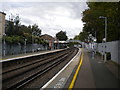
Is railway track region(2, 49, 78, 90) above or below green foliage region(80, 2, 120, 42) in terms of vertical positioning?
below

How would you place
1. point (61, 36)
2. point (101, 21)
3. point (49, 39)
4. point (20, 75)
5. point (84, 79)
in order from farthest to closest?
point (61, 36) < point (49, 39) < point (101, 21) < point (20, 75) < point (84, 79)

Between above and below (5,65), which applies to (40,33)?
above

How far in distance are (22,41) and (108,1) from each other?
39.6 m

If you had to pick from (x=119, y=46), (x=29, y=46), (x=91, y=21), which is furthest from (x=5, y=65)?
(x=29, y=46)

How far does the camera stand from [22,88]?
37.7 feet

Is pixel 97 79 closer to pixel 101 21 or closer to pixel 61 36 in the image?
pixel 101 21

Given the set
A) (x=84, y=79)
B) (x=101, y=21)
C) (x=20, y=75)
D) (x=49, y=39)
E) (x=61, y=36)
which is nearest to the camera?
(x=84, y=79)

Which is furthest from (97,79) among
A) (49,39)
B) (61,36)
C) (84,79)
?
(61,36)

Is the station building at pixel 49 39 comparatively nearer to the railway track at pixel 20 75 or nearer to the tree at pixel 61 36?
the tree at pixel 61 36

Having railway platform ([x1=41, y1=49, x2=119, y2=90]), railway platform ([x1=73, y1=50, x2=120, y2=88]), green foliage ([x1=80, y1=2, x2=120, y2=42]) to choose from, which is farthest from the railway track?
green foliage ([x1=80, y1=2, x2=120, y2=42])

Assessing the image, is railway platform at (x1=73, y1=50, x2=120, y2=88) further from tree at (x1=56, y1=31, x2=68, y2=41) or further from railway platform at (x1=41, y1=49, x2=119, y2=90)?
tree at (x1=56, y1=31, x2=68, y2=41)

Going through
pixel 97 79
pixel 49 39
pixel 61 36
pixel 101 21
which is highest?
pixel 61 36

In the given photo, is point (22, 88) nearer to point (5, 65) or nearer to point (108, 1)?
point (108, 1)

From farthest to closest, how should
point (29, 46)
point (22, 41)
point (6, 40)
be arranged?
point (29, 46) < point (22, 41) < point (6, 40)
